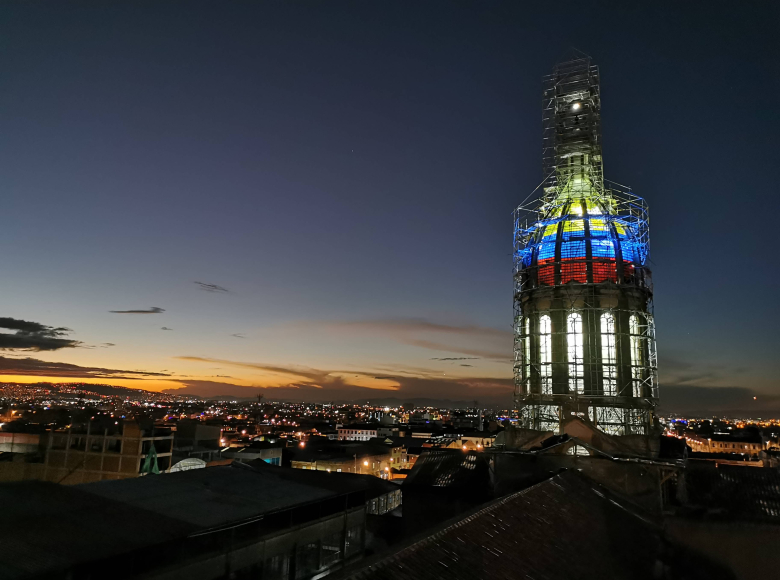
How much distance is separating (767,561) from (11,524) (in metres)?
24.6

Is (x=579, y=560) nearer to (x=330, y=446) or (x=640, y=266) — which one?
(x=640, y=266)

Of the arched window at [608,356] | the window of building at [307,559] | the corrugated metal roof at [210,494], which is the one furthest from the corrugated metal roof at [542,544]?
the arched window at [608,356]

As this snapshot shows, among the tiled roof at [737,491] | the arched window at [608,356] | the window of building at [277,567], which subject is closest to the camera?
the window of building at [277,567]

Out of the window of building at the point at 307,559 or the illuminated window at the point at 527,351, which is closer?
the window of building at the point at 307,559

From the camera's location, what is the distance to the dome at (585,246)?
42219mm

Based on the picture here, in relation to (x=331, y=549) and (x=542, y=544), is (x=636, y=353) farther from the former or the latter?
(x=542, y=544)

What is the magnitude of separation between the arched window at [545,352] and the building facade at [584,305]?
0.08m

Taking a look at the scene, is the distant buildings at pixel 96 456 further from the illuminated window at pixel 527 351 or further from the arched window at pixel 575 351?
the arched window at pixel 575 351

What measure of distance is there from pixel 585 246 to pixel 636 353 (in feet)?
30.2

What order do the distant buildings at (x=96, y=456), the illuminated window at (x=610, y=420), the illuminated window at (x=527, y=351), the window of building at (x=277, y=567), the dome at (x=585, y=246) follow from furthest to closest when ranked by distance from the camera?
the illuminated window at (x=527, y=351)
the distant buildings at (x=96, y=456)
the dome at (x=585, y=246)
the illuminated window at (x=610, y=420)
the window of building at (x=277, y=567)

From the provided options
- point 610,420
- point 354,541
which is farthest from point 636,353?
point 354,541

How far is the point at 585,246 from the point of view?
141 feet

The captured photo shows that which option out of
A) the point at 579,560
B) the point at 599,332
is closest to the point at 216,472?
the point at 579,560

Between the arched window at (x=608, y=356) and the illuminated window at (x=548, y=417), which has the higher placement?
the arched window at (x=608, y=356)
